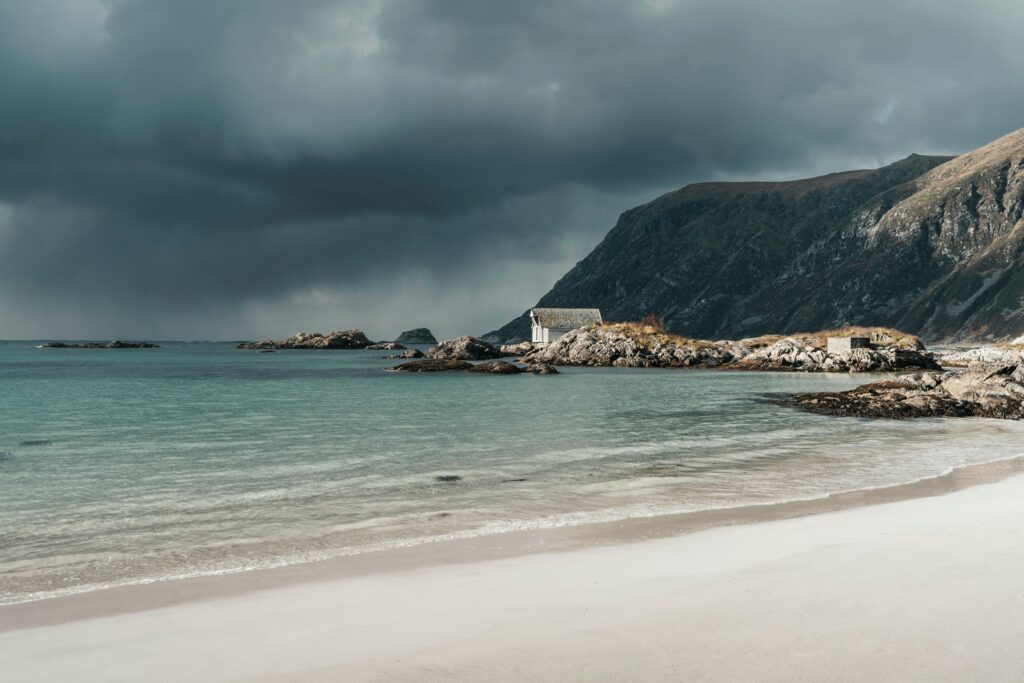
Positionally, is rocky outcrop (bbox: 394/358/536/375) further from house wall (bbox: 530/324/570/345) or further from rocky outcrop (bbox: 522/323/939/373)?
house wall (bbox: 530/324/570/345)

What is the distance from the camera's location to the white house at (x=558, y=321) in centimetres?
12481

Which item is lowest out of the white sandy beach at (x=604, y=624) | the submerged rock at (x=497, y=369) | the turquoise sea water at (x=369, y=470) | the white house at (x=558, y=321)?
the turquoise sea water at (x=369, y=470)

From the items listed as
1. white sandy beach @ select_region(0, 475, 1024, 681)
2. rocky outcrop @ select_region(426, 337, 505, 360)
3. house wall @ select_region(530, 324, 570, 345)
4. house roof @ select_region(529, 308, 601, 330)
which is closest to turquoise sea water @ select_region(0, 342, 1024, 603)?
white sandy beach @ select_region(0, 475, 1024, 681)

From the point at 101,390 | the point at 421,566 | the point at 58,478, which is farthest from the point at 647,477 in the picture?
the point at 101,390

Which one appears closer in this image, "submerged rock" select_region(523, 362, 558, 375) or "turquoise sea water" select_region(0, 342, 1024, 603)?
"turquoise sea water" select_region(0, 342, 1024, 603)

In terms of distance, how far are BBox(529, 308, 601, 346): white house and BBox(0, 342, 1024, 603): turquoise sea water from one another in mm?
82780

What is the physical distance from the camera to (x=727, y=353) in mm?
94938

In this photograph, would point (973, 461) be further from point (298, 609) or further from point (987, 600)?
point (298, 609)

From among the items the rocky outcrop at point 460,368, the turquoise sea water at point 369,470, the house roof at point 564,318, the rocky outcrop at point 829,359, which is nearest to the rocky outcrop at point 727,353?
the rocky outcrop at point 829,359

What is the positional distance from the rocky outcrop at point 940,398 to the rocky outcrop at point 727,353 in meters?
41.1

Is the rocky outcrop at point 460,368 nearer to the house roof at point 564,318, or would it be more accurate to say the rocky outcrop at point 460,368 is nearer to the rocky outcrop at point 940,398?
the house roof at point 564,318

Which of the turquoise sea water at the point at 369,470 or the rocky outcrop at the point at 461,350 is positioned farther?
the rocky outcrop at the point at 461,350

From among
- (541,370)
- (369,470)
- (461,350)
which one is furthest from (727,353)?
(369,470)

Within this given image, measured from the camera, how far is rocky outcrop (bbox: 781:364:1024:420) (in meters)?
34.0
